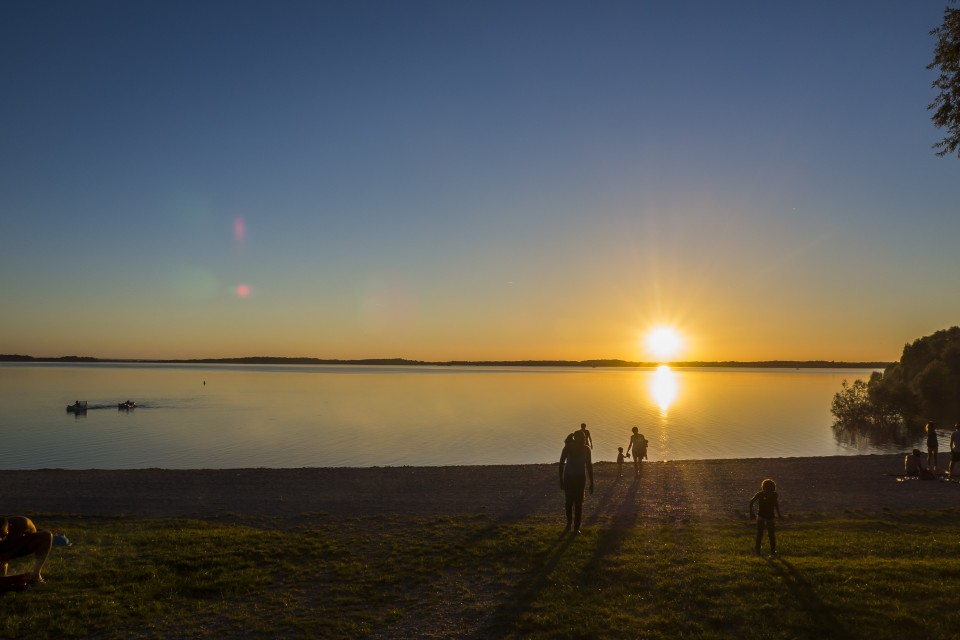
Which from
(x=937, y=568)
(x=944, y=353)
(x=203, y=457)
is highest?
(x=944, y=353)

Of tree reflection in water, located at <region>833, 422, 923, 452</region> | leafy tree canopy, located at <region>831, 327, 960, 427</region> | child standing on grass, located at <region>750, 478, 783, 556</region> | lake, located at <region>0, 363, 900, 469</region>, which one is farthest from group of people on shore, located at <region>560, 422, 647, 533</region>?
leafy tree canopy, located at <region>831, 327, 960, 427</region>

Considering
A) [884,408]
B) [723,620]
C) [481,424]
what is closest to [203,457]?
[481,424]

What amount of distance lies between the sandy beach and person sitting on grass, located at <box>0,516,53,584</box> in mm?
8309

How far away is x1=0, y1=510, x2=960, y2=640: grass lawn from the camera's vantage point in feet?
29.1

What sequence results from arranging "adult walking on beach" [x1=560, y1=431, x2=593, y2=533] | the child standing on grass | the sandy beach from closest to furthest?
1. the child standing on grass
2. "adult walking on beach" [x1=560, y1=431, x2=593, y2=533]
3. the sandy beach

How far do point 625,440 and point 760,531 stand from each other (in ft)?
123

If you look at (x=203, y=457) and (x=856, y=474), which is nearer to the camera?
(x=856, y=474)

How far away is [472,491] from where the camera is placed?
23.1 metres

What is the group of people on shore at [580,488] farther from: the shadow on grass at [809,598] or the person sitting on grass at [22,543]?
the person sitting on grass at [22,543]

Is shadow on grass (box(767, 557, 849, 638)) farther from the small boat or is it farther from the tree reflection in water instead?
the small boat

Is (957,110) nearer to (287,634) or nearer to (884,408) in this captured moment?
(287,634)

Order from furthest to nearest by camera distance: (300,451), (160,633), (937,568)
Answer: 1. (300,451)
2. (937,568)
3. (160,633)

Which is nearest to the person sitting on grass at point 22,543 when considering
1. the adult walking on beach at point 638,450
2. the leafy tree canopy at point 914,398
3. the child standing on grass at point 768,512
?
the child standing on grass at point 768,512

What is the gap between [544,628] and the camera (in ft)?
29.1
